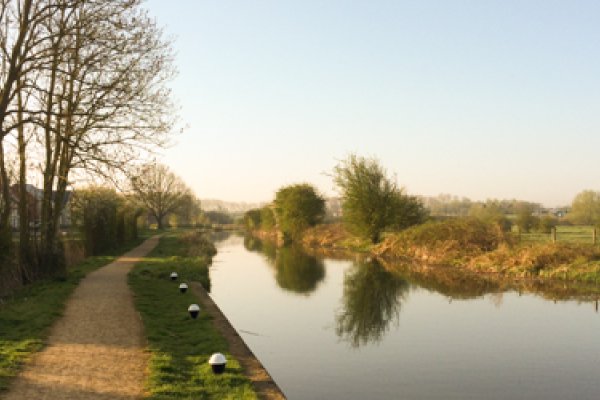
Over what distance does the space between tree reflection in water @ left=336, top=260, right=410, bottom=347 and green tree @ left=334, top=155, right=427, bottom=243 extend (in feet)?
32.8

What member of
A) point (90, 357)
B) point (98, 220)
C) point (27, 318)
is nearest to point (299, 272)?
point (98, 220)

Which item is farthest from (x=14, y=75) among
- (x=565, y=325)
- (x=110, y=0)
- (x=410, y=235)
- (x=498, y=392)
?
(x=410, y=235)

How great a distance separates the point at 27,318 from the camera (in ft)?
34.9

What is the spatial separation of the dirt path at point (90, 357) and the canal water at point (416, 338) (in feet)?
8.53

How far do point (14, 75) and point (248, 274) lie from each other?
45.7ft

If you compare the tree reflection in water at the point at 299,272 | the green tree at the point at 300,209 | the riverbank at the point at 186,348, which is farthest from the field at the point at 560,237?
the green tree at the point at 300,209

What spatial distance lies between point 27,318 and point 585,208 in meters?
52.5

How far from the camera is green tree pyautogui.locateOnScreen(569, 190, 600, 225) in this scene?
161 ft

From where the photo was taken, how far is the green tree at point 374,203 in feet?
112

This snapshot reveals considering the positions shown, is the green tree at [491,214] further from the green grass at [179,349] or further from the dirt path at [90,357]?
the dirt path at [90,357]

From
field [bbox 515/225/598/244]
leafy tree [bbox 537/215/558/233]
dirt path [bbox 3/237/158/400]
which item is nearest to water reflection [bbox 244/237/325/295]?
dirt path [bbox 3/237/158/400]

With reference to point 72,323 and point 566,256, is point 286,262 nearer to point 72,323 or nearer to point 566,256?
point 566,256

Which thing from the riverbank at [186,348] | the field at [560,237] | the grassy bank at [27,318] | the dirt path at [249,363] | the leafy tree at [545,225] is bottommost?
the dirt path at [249,363]

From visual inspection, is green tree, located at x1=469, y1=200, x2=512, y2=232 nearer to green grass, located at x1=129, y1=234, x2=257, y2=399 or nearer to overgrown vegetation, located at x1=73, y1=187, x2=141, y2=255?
green grass, located at x1=129, y1=234, x2=257, y2=399
